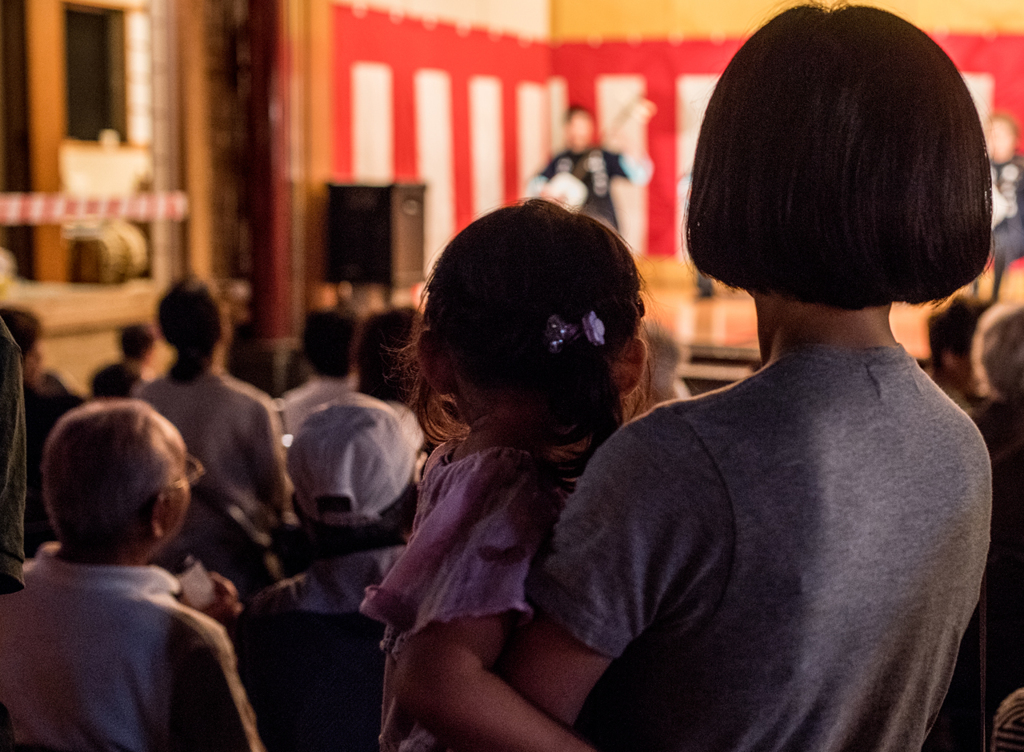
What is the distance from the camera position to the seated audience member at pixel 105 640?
1.46 m

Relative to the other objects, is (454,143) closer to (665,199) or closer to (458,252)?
(665,199)

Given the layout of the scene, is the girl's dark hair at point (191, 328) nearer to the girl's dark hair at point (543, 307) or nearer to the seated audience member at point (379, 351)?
the seated audience member at point (379, 351)

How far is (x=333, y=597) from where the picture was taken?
1630 millimetres

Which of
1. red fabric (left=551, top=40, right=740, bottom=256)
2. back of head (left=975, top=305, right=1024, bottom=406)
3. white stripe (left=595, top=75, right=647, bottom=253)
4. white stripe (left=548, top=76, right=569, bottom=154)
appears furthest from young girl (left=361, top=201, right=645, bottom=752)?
white stripe (left=548, top=76, right=569, bottom=154)

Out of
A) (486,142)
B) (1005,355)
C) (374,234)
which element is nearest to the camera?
(1005,355)

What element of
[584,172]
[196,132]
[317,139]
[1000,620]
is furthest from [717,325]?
[1000,620]

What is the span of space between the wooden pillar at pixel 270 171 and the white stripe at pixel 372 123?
0.83 m

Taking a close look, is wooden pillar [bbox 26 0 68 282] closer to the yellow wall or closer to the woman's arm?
the yellow wall

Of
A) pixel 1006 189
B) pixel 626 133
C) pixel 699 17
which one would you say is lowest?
pixel 1006 189

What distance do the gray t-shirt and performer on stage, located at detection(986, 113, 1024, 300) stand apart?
7689 millimetres

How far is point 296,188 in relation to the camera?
6676 mm

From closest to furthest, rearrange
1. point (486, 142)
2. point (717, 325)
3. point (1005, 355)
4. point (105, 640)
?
point (105, 640)
point (1005, 355)
point (717, 325)
point (486, 142)

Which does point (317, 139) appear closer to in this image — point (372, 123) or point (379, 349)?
point (372, 123)

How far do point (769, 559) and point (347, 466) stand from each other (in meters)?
1.04
